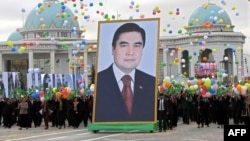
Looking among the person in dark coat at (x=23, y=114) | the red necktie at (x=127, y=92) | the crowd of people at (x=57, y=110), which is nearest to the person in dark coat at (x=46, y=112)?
the crowd of people at (x=57, y=110)

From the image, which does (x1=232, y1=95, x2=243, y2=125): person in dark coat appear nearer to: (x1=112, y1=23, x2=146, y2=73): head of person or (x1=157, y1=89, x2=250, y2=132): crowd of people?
(x1=157, y1=89, x2=250, y2=132): crowd of people

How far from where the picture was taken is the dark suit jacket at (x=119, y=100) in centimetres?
2209

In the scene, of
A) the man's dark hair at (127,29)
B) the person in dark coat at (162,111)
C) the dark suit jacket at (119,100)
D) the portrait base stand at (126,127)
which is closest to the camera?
the portrait base stand at (126,127)

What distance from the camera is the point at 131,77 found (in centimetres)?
2231

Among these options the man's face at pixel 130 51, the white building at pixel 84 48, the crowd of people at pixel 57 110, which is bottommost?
the crowd of people at pixel 57 110

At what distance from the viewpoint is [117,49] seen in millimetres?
22578

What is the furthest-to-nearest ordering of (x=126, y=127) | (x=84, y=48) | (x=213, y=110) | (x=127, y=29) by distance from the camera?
(x=84, y=48) → (x=213, y=110) → (x=127, y=29) → (x=126, y=127)

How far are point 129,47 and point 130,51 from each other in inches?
6.0

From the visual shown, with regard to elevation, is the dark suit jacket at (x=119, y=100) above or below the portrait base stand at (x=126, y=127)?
above

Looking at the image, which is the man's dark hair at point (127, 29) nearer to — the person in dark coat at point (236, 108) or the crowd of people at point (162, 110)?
the crowd of people at point (162, 110)

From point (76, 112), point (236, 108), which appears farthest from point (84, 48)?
point (236, 108)

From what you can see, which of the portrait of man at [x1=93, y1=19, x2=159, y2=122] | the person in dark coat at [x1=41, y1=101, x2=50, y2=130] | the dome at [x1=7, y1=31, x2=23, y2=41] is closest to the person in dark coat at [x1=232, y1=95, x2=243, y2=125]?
the portrait of man at [x1=93, y1=19, x2=159, y2=122]

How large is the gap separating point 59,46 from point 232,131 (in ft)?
397

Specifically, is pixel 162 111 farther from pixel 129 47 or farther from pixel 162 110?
pixel 129 47
